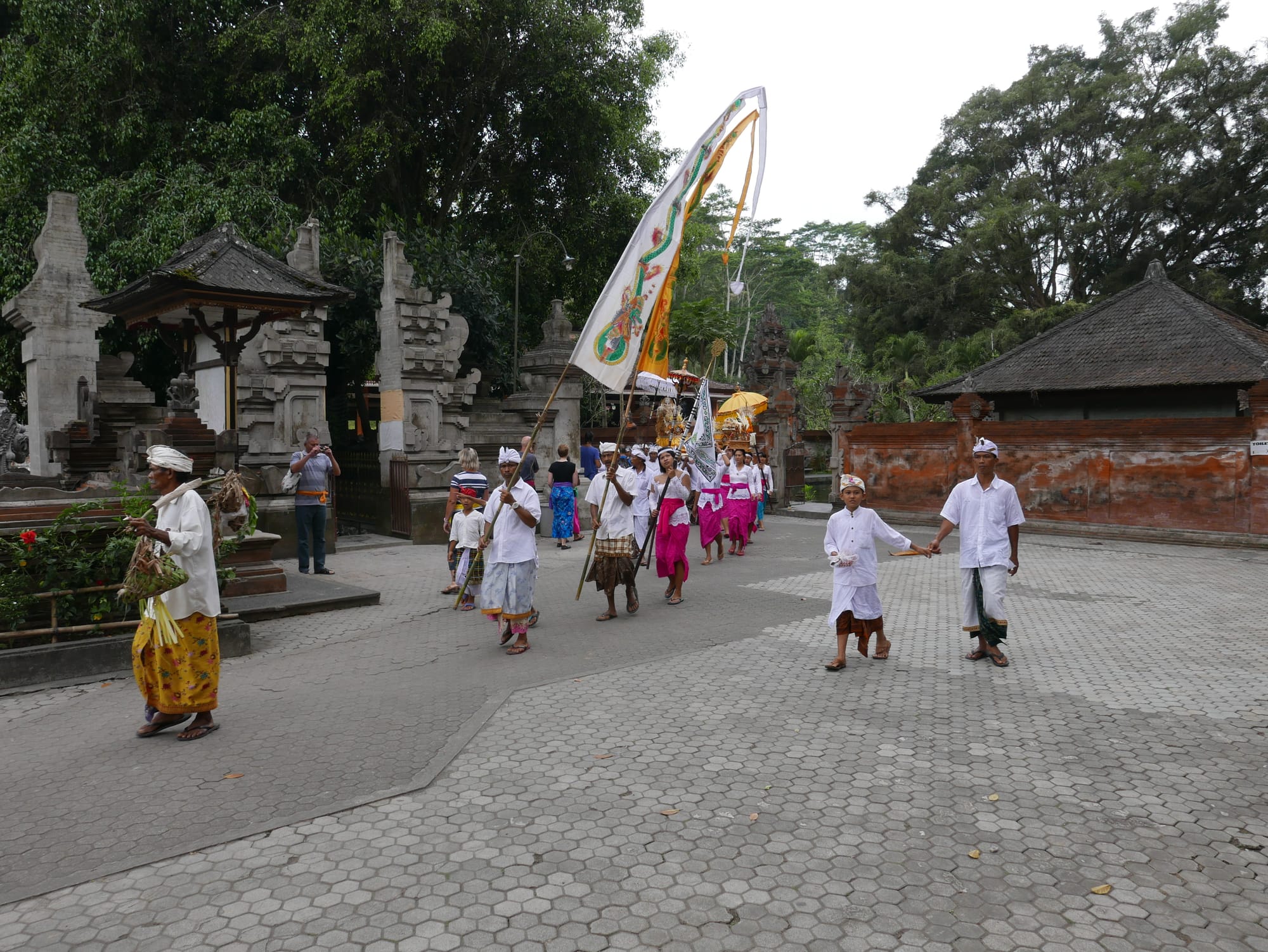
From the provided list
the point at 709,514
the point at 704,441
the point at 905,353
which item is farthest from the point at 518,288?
the point at 905,353

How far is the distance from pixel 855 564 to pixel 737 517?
7.36 m

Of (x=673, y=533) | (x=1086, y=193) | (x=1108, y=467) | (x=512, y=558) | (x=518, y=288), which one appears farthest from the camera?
(x=1086, y=193)

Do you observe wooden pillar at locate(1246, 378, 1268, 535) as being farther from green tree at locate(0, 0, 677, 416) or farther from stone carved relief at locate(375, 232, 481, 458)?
green tree at locate(0, 0, 677, 416)

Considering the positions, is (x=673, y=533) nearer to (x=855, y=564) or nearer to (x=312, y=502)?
(x=855, y=564)

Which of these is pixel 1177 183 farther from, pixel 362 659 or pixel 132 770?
pixel 132 770

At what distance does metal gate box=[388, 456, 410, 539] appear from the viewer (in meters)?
15.5

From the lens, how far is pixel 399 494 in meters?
15.7

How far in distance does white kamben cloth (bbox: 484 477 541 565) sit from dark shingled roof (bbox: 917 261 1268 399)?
1494 centimetres

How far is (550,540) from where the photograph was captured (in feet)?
53.1

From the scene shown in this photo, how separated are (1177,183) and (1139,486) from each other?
18.6 meters

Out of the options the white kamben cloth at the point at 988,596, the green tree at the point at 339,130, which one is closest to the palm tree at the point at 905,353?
the green tree at the point at 339,130

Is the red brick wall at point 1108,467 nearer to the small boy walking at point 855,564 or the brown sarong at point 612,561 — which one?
the small boy walking at point 855,564

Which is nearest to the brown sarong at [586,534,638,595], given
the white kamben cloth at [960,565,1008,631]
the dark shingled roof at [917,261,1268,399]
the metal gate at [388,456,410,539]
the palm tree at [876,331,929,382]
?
the white kamben cloth at [960,565,1008,631]

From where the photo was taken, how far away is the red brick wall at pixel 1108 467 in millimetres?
14727
